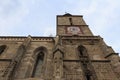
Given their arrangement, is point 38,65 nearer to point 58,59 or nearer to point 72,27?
point 58,59

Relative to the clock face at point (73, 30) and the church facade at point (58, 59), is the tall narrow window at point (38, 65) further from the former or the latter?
the clock face at point (73, 30)

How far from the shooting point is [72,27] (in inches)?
845

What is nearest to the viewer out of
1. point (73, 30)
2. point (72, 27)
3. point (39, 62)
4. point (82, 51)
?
point (39, 62)

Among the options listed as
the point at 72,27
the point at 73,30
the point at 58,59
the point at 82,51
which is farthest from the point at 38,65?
the point at 72,27

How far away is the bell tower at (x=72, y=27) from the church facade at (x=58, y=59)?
292 centimetres

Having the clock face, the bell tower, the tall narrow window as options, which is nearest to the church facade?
the tall narrow window

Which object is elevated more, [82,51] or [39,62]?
[82,51]

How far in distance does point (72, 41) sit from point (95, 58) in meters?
3.48

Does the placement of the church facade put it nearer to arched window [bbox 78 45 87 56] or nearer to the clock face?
arched window [bbox 78 45 87 56]

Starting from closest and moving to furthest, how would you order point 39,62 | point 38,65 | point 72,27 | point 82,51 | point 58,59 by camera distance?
point 58,59
point 38,65
point 39,62
point 82,51
point 72,27

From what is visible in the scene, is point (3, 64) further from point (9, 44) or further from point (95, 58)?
point (95, 58)

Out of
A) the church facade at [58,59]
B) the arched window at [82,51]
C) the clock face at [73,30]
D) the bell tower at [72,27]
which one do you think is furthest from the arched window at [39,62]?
the clock face at [73,30]

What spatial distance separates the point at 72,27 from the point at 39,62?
8.88 metres

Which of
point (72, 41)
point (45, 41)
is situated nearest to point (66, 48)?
point (72, 41)
